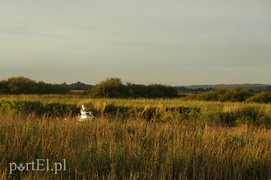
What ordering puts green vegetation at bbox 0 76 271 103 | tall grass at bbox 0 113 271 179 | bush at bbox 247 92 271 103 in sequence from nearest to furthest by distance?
tall grass at bbox 0 113 271 179
bush at bbox 247 92 271 103
green vegetation at bbox 0 76 271 103

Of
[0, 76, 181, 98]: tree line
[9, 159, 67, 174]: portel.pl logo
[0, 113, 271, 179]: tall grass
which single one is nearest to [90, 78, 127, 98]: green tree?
[0, 76, 181, 98]: tree line

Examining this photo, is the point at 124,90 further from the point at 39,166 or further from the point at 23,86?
the point at 39,166

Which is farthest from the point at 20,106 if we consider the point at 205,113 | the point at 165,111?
the point at 205,113

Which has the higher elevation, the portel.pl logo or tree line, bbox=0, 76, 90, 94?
tree line, bbox=0, 76, 90, 94

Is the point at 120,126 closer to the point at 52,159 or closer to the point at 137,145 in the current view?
the point at 137,145

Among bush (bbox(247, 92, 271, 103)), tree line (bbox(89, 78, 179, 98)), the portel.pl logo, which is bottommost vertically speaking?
the portel.pl logo

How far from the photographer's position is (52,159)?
7.09m

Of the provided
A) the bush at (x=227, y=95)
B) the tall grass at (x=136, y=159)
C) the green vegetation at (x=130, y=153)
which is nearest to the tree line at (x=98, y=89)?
the bush at (x=227, y=95)

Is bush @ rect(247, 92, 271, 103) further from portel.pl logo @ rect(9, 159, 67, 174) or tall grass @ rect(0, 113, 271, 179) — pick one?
portel.pl logo @ rect(9, 159, 67, 174)

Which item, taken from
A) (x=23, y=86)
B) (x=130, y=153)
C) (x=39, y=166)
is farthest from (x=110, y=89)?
(x=39, y=166)

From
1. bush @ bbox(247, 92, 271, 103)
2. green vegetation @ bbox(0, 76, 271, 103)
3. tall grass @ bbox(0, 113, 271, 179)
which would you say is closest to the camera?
tall grass @ bbox(0, 113, 271, 179)

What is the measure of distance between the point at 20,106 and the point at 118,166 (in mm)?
14963

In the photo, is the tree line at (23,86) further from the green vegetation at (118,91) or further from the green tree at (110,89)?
the green tree at (110,89)

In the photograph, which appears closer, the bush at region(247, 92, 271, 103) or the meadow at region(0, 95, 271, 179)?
the meadow at region(0, 95, 271, 179)
